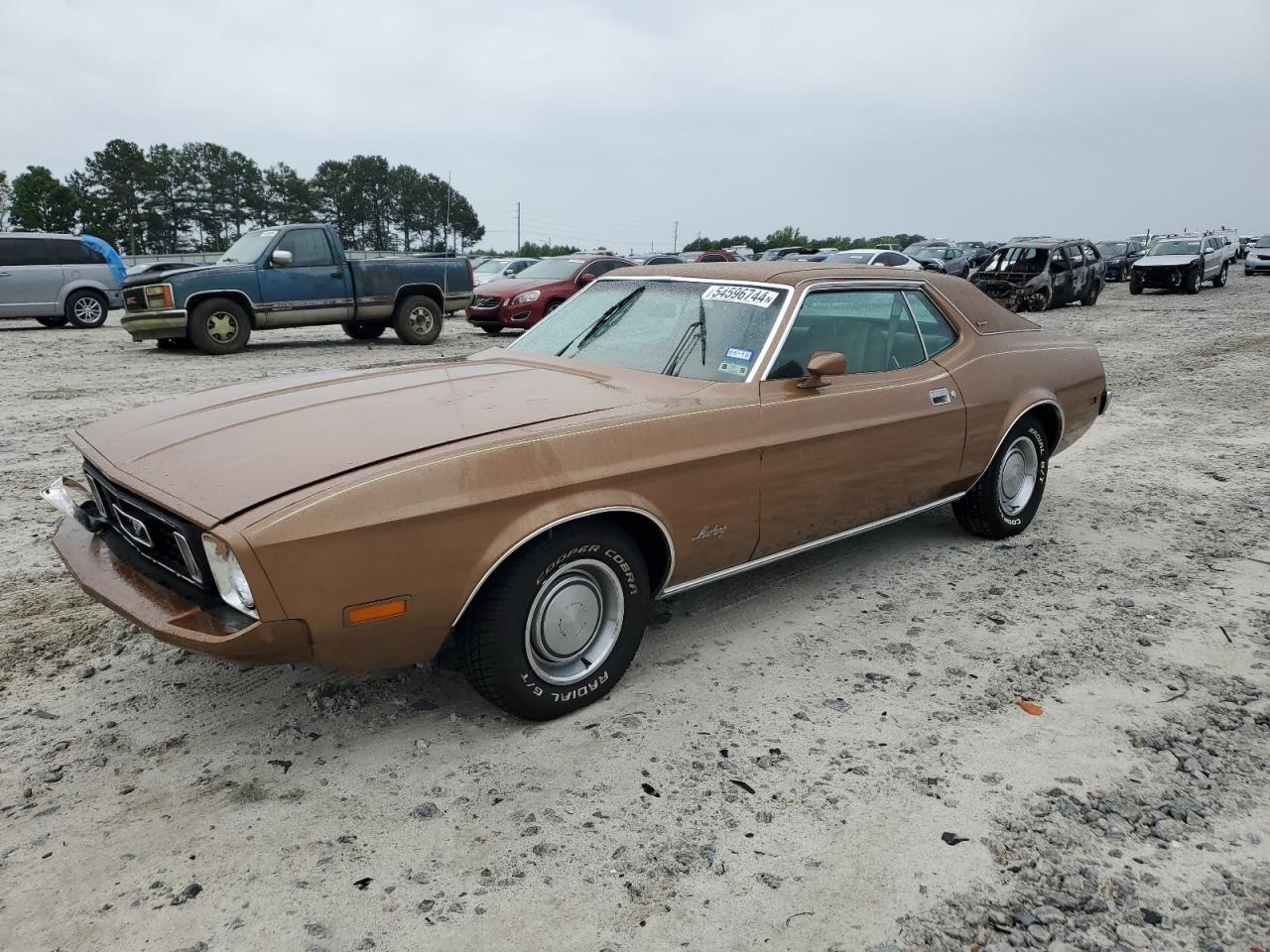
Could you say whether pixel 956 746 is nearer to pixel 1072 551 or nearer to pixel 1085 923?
pixel 1085 923

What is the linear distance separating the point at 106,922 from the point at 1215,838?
279cm

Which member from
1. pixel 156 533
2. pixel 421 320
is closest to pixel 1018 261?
pixel 421 320

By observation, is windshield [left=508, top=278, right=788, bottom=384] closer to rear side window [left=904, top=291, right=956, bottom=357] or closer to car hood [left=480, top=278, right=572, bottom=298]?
rear side window [left=904, top=291, right=956, bottom=357]

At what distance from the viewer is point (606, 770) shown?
8.71ft

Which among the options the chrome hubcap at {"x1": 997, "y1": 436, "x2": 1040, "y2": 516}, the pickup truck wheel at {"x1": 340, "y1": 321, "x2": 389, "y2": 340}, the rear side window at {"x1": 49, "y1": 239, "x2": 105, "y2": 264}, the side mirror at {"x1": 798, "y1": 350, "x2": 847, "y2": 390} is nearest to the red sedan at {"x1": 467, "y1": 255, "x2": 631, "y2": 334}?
the pickup truck wheel at {"x1": 340, "y1": 321, "x2": 389, "y2": 340}

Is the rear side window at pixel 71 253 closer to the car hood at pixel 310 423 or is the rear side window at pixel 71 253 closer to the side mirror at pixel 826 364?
the car hood at pixel 310 423

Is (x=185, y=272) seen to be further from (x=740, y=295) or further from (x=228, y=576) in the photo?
(x=228, y=576)

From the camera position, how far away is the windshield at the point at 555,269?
51.9 ft

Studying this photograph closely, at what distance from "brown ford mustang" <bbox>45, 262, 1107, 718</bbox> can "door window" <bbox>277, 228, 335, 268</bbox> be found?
9642mm

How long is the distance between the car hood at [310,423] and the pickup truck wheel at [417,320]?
407 inches

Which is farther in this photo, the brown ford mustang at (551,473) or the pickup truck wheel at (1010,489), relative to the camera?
the pickup truck wheel at (1010,489)

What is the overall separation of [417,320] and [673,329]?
430 inches

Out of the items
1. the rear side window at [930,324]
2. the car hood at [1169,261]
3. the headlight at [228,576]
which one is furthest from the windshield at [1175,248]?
the headlight at [228,576]

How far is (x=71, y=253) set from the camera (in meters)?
15.9
